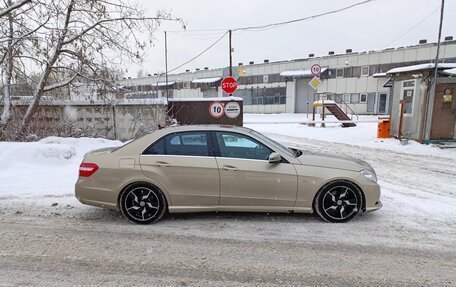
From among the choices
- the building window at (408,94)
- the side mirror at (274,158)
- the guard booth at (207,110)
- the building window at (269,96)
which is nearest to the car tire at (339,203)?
the side mirror at (274,158)

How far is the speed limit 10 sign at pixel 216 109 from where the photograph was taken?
11789 millimetres

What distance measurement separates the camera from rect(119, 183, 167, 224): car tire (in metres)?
4.50

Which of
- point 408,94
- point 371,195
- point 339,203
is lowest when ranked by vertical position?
point 339,203

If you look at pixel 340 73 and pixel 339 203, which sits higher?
pixel 340 73

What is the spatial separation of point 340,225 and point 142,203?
2.84 m

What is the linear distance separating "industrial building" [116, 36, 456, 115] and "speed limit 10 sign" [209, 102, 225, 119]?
1259 centimetres

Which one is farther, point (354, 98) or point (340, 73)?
point (340, 73)

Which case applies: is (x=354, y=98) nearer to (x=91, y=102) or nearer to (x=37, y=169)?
(x=91, y=102)

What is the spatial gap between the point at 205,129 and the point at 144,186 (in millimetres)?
1210

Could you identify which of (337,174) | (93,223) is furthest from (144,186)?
(337,174)

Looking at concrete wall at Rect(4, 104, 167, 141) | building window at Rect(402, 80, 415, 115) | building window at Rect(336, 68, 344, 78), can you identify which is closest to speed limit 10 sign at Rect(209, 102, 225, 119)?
concrete wall at Rect(4, 104, 167, 141)

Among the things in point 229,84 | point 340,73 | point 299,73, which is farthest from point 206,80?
point 229,84

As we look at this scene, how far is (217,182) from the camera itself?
4.43 metres

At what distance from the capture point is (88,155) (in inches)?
187
